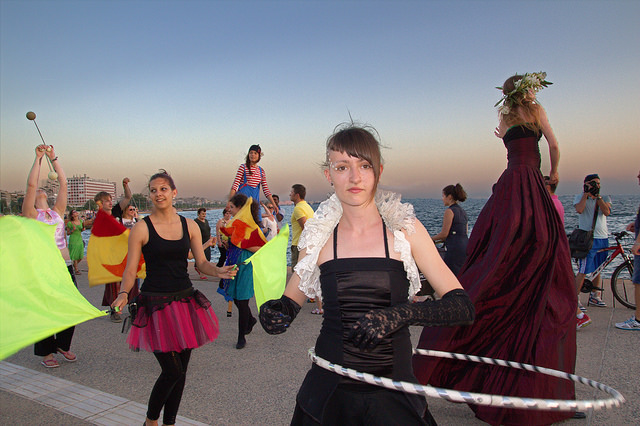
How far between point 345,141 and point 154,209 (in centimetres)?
265

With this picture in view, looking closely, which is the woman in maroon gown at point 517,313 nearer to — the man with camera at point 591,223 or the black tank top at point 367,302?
the black tank top at point 367,302

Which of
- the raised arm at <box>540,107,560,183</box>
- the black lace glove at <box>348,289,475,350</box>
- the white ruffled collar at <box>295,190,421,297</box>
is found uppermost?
the raised arm at <box>540,107,560,183</box>

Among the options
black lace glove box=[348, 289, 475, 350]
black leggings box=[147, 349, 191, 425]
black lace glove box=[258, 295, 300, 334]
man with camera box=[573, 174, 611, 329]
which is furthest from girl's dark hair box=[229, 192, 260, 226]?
man with camera box=[573, 174, 611, 329]

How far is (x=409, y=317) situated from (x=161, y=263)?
2.81 m

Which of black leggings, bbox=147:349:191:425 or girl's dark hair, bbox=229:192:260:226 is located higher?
girl's dark hair, bbox=229:192:260:226

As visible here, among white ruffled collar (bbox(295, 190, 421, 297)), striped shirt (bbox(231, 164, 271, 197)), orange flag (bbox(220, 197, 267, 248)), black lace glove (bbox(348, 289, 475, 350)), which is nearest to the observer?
black lace glove (bbox(348, 289, 475, 350))

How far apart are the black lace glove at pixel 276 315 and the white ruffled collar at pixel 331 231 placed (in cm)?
14

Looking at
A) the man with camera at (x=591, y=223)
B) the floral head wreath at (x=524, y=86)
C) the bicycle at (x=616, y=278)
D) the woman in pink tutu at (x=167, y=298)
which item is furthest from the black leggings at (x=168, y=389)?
the bicycle at (x=616, y=278)

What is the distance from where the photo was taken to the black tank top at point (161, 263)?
394 cm

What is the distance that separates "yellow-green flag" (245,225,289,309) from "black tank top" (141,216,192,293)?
0.91 metres

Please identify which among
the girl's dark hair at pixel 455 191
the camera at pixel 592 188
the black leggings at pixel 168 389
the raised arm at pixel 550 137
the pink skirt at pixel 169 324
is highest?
the raised arm at pixel 550 137

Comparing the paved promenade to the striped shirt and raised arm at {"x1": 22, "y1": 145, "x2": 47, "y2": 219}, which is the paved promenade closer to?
raised arm at {"x1": 22, "y1": 145, "x2": 47, "y2": 219}

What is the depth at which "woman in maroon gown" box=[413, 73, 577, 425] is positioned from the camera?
140 inches

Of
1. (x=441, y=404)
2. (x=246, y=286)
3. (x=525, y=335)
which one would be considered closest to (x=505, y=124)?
(x=525, y=335)
